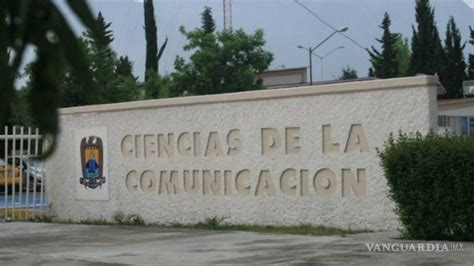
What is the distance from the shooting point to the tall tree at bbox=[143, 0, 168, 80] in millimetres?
41875

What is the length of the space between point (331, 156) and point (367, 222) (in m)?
1.35

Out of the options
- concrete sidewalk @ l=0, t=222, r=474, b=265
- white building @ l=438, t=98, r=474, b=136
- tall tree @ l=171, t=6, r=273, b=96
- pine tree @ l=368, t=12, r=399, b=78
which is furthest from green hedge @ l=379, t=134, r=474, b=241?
pine tree @ l=368, t=12, r=399, b=78

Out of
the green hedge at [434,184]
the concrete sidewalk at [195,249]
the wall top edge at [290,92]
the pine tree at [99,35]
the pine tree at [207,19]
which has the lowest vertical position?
the concrete sidewalk at [195,249]

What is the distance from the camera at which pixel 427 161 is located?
1044 centimetres

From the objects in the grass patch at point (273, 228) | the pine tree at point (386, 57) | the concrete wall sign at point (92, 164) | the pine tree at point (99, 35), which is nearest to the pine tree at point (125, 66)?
the pine tree at point (386, 57)

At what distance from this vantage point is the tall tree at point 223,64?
1458 inches

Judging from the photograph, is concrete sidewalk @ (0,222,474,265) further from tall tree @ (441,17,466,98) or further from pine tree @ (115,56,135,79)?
tall tree @ (441,17,466,98)

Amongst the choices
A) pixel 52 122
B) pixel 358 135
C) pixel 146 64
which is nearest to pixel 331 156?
pixel 358 135

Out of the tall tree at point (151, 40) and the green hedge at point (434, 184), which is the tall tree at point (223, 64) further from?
the green hedge at point (434, 184)

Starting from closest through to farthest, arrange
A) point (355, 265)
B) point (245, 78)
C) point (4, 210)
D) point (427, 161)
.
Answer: point (355, 265) → point (427, 161) → point (4, 210) → point (245, 78)

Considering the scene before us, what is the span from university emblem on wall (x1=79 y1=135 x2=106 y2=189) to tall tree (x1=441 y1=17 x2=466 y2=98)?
37.0m

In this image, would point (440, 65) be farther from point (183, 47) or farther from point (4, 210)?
point (4, 210)

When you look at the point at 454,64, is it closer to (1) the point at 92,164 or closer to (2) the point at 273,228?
(1) the point at 92,164

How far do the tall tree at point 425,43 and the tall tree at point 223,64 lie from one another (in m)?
15.8
